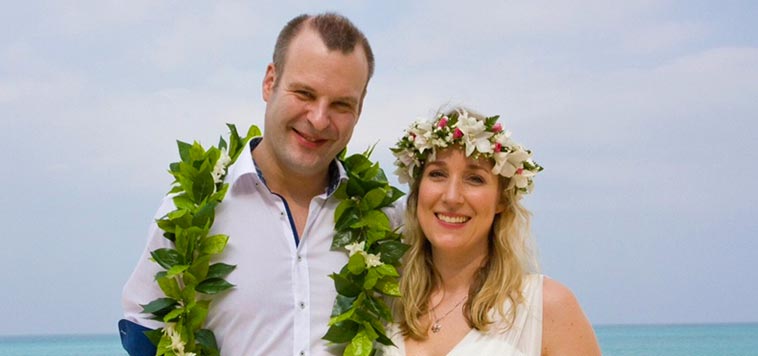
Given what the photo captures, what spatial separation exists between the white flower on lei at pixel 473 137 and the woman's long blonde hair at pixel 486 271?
195 mm

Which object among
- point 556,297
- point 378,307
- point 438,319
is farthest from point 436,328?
point 556,297

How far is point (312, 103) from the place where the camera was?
3570 millimetres

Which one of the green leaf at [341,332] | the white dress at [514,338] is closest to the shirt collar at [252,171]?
the green leaf at [341,332]

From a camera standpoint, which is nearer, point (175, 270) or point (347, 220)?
point (175, 270)

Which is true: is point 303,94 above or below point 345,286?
above

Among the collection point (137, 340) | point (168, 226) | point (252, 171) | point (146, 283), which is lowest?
point (137, 340)

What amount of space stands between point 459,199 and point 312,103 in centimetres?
66

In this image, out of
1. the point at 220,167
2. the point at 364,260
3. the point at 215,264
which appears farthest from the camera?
the point at 220,167

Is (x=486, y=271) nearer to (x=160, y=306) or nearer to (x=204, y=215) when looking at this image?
(x=204, y=215)

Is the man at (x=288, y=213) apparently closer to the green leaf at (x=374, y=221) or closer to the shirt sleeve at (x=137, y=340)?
the shirt sleeve at (x=137, y=340)

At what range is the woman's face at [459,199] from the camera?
141 inches

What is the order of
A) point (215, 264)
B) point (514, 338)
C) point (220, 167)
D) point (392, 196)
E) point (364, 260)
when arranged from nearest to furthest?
point (514, 338) < point (215, 264) < point (364, 260) < point (220, 167) < point (392, 196)

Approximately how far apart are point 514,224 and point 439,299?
41 centimetres

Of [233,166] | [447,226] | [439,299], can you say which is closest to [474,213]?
[447,226]
